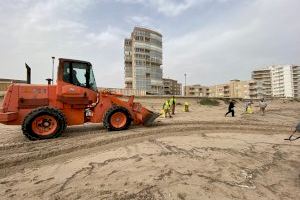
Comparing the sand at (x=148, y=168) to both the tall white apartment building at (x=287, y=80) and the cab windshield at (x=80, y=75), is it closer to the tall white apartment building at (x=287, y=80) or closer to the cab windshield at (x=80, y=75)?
the cab windshield at (x=80, y=75)

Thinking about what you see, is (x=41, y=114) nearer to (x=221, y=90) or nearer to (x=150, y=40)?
(x=150, y=40)

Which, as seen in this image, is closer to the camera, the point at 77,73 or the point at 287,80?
the point at 77,73

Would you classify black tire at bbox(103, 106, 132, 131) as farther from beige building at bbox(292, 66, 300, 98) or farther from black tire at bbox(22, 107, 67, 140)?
beige building at bbox(292, 66, 300, 98)

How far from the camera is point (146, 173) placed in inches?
259

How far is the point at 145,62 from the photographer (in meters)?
72.4

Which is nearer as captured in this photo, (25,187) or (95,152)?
(25,187)

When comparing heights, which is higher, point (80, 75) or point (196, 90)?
point (196, 90)

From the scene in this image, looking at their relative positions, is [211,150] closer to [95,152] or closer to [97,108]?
[95,152]

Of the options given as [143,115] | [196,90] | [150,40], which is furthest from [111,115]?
[196,90]

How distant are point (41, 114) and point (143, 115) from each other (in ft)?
14.6

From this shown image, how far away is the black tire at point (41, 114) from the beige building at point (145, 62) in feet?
198

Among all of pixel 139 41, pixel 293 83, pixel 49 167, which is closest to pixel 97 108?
pixel 49 167

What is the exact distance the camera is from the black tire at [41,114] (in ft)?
33.5

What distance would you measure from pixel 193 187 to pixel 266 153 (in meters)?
4.31
